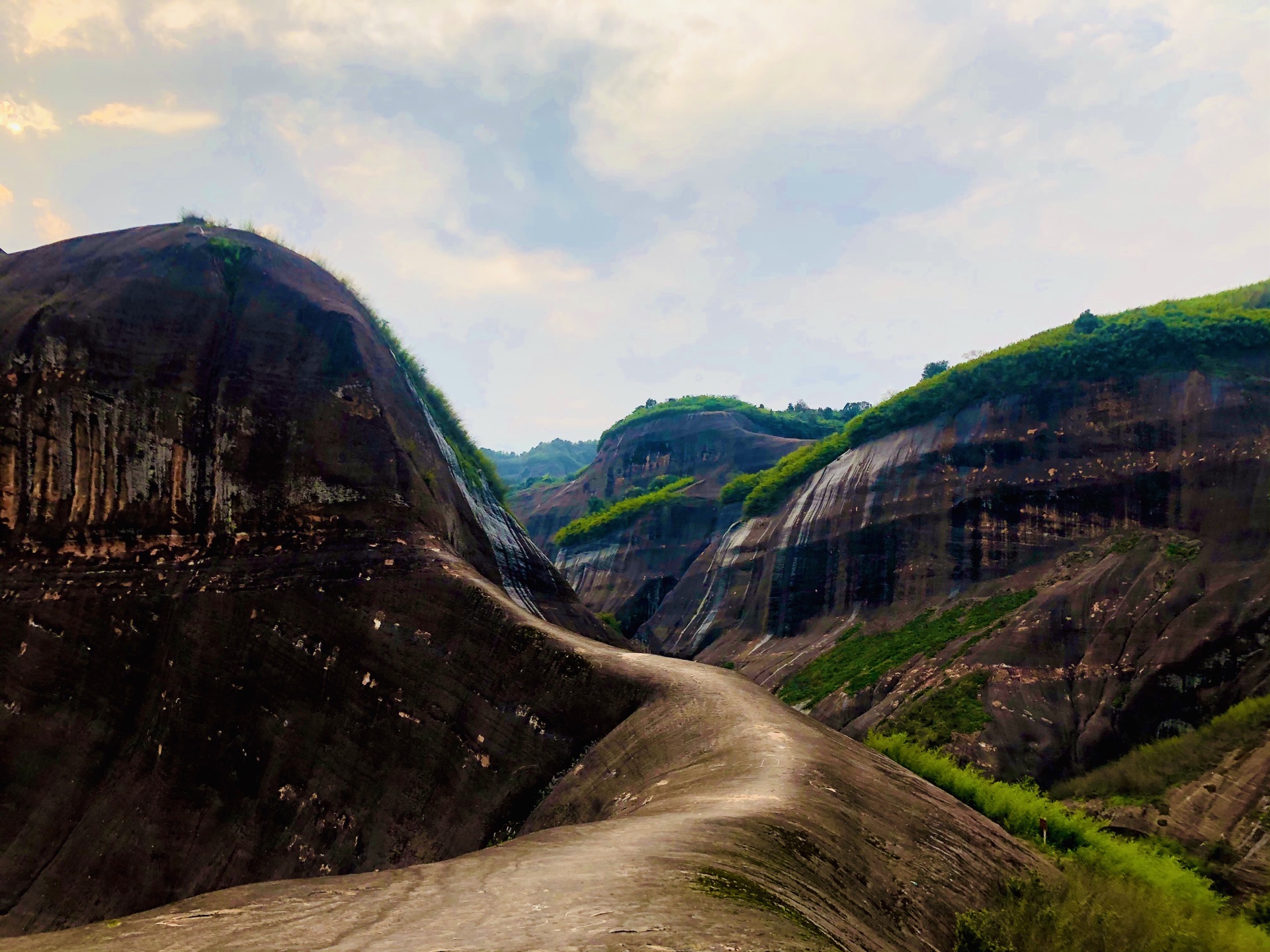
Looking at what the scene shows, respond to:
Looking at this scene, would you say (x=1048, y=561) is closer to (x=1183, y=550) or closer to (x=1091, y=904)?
(x=1183, y=550)

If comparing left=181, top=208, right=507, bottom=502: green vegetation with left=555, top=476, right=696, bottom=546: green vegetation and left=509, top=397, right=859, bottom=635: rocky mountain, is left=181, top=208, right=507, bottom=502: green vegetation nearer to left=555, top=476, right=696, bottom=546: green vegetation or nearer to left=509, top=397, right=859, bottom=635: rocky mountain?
left=509, top=397, right=859, bottom=635: rocky mountain

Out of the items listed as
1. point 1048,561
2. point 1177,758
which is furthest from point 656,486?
point 1177,758

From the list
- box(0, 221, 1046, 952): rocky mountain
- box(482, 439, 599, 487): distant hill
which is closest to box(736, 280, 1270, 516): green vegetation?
box(0, 221, 1046, 952): rocky mountain

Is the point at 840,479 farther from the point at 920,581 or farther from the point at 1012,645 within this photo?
the point at 1012,645

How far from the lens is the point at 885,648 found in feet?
91.7

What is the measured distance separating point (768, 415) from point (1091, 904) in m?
70.1

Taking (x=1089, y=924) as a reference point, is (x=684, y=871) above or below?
above

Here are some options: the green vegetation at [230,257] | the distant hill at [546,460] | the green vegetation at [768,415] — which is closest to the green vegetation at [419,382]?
the green vegetation at [230,257]

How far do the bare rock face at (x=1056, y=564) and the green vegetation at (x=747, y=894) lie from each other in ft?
64.0

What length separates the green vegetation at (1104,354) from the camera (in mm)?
26359

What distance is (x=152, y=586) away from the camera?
12.7m

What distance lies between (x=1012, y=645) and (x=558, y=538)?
3983 centimetres

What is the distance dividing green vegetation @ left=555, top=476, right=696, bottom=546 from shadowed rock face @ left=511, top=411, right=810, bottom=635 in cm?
57

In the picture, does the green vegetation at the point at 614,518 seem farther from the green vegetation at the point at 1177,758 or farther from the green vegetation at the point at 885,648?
the green vegetation at the point at 1177,758
